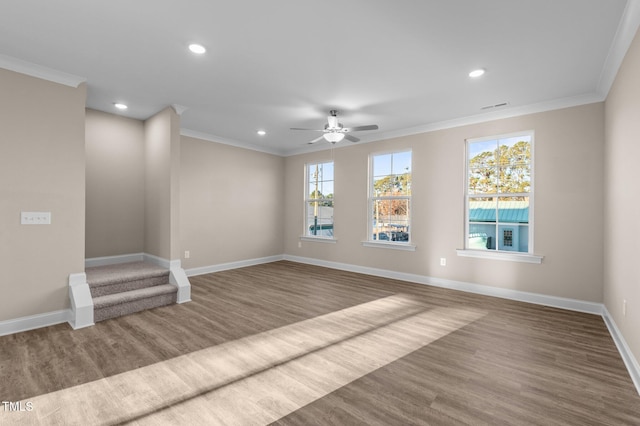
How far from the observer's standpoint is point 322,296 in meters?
4.56

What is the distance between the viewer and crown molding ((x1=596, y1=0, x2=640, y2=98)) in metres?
2.21

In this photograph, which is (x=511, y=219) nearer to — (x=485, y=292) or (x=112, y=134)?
(x=485, y=292)

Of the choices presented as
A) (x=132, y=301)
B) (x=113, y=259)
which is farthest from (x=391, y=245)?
(x=113, y=259)

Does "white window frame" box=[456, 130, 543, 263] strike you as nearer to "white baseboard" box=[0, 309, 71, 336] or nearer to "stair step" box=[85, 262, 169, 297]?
"stair step" box=[85, 262, 169, 297]

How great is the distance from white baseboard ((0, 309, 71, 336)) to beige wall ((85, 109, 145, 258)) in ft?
4.34

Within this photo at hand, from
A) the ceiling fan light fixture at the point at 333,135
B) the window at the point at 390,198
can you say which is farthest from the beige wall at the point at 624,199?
the ceiling fan light fixture at the point at 333,135

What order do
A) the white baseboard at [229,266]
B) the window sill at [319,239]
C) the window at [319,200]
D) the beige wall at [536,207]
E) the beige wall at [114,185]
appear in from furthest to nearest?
the window at [319,200] → the window sill at [319,239] → the white baseboard at [229,266] → the beige wall at [114,185] → the beige wall at [536,207]

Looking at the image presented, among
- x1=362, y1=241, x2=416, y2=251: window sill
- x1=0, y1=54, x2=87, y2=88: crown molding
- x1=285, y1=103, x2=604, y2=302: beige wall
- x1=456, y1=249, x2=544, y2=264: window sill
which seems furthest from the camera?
x1=362, y1=241, x2=416, y2=251: window sill

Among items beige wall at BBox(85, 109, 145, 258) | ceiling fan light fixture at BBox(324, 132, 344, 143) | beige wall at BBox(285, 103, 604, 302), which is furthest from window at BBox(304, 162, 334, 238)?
beige wall at BBox(85, 109, 145, 258)

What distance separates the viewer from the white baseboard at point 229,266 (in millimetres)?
5785

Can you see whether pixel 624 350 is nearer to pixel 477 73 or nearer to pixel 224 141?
pixel 477 73

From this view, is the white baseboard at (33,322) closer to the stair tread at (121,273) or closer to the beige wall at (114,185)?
the stair tread at (121,273)

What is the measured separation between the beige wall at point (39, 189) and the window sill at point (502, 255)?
5409mm

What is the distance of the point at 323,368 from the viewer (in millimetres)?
2484
